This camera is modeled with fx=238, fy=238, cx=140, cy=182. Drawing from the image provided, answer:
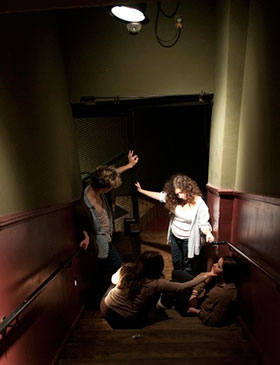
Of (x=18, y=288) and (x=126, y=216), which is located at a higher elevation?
(x=18, y=288)

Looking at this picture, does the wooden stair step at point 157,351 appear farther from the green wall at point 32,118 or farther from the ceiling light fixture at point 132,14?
the ceiling light fixture at point 132,14

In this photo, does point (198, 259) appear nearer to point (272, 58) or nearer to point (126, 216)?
point (126, 216)

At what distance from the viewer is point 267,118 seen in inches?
74.4

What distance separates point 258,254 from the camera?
1.90 meters

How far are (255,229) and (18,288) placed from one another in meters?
1.83

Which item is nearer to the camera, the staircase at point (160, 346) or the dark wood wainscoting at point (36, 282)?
the dark wood wainscoting at point (36, 282)

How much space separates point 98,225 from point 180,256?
4.16 ft

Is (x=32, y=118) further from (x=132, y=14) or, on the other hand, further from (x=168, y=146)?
(x=168, y=146)

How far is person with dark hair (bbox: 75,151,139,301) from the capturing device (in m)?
2.75

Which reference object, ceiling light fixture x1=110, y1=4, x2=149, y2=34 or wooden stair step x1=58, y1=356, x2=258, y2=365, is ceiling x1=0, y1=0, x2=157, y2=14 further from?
wooden stair step x1=58, y1=356, x2=258, y2=365

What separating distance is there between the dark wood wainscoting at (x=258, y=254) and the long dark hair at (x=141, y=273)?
83cm

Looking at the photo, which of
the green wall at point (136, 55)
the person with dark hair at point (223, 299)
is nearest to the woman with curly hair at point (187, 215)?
the person with dark hair at point (223, 299)

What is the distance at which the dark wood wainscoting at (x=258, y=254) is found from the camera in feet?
5.38

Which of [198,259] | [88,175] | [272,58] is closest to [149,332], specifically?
[198,259]
